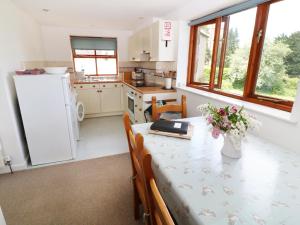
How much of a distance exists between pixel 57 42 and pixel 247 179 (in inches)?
184

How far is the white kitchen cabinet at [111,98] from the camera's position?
4.14 meters

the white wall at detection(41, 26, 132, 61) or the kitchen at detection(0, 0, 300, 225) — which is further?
the white wall at detection(41, 26, 132, 61)

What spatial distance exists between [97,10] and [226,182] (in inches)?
124

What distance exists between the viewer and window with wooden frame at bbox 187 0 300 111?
1.44m

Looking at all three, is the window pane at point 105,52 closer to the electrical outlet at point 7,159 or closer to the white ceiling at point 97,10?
the white ceiling at point 97,10

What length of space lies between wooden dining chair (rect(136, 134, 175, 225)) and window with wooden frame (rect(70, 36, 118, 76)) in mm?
4163

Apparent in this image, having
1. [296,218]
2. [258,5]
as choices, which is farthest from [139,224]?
[258,5]

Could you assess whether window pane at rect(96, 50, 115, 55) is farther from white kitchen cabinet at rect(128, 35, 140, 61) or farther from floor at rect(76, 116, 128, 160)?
floor at rect(76, 116, 128, 160)

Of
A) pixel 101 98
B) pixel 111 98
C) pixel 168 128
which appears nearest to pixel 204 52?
pixel 168 128

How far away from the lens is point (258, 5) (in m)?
1.61

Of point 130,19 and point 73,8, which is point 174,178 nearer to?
point 73,8

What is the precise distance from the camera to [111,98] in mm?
4238

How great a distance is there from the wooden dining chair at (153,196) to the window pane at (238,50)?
1.62 metres

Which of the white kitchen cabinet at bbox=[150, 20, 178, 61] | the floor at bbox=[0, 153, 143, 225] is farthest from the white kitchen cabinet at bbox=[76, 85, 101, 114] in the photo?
the floor at bbox=[0, 153, 143, 225]
